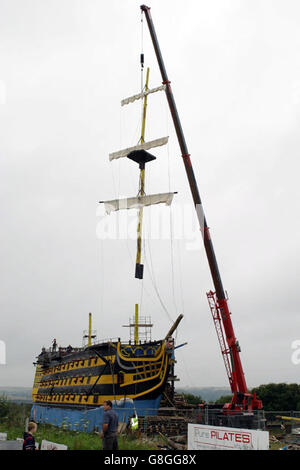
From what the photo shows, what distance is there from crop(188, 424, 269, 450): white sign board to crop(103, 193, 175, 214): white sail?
1980cm

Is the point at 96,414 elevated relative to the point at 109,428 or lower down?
lower down

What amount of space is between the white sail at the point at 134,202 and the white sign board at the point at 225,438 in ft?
65.0

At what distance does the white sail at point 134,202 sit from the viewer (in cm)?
2928

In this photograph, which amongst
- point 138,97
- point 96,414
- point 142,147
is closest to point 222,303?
point 96,414

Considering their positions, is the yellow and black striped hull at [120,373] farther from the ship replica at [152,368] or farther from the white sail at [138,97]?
the white sail at [138,97]

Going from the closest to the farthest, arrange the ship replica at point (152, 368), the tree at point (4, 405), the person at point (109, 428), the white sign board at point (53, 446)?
the person at point (109, 428) → the white sign board at point (53, 446) → the ship replica at point (152, 368) → the tree at point (4, 405)

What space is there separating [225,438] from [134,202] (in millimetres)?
22031

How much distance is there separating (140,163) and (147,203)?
377cm

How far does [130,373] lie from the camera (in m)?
21.5

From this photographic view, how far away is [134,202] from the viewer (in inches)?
1198

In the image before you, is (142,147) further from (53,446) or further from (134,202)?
(53,446)

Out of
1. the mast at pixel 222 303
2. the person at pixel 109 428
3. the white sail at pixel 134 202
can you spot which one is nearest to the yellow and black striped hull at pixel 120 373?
the mast at pixel 222 303
